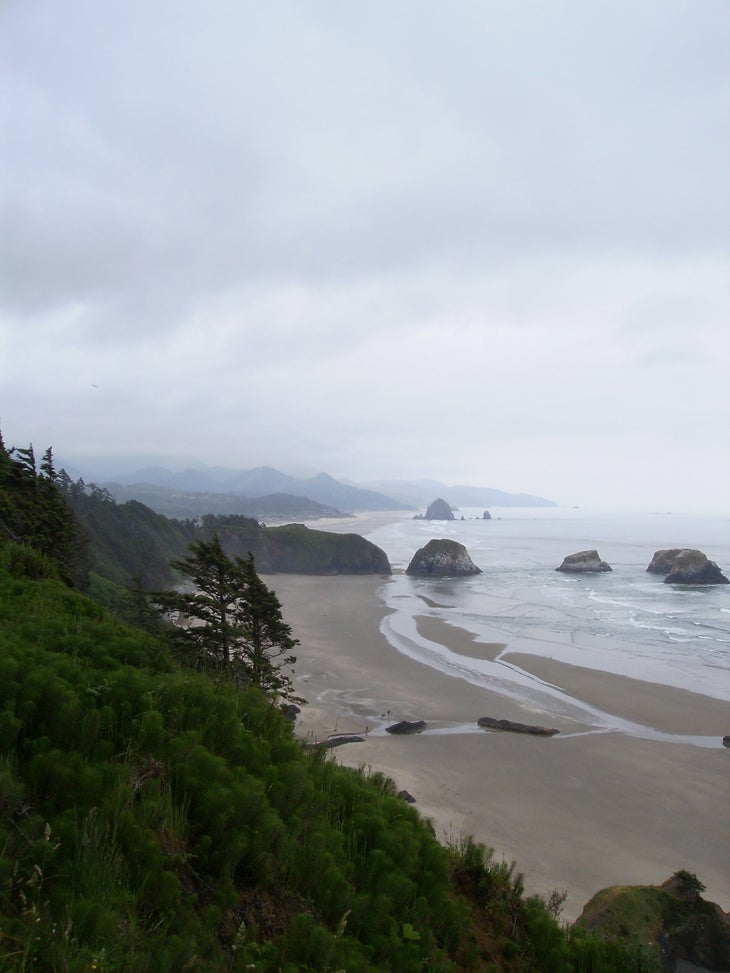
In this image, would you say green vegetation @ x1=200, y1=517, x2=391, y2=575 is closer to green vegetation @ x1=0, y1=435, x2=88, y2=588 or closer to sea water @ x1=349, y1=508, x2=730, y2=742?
sea water @ x1=349, y1=508, x2=730, y2=742

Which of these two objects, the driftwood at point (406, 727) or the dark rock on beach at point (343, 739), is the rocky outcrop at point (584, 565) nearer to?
the driftwood at point (406, 727)

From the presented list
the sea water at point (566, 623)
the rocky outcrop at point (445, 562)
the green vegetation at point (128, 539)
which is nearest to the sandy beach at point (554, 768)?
the sea water at point (566, 623)

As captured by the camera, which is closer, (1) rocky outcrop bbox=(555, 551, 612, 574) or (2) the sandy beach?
(2) the sandy beach

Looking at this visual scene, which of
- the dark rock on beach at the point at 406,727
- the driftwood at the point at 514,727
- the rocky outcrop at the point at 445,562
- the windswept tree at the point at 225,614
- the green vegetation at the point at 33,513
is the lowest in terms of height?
the dark rock on beach at the point at 406,727

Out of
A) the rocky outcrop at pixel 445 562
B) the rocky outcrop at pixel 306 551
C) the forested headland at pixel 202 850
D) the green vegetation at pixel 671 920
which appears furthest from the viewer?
the rocky outcrop at pixel 306 551

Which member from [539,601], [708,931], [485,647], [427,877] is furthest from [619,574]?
[427,877]

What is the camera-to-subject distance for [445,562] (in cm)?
7369

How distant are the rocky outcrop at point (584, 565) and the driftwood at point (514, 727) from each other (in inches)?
2152

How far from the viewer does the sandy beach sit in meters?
13.2

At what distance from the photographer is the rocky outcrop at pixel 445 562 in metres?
72.5

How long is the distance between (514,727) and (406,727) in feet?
13.7

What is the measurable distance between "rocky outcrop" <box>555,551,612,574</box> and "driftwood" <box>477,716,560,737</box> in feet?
179

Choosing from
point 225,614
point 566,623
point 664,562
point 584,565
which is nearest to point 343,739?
point 225,614

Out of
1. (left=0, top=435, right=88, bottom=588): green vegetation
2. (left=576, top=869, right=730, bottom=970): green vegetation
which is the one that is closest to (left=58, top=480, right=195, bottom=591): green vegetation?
(left=0, top=435, right=88, bottom=588): green vegetation
